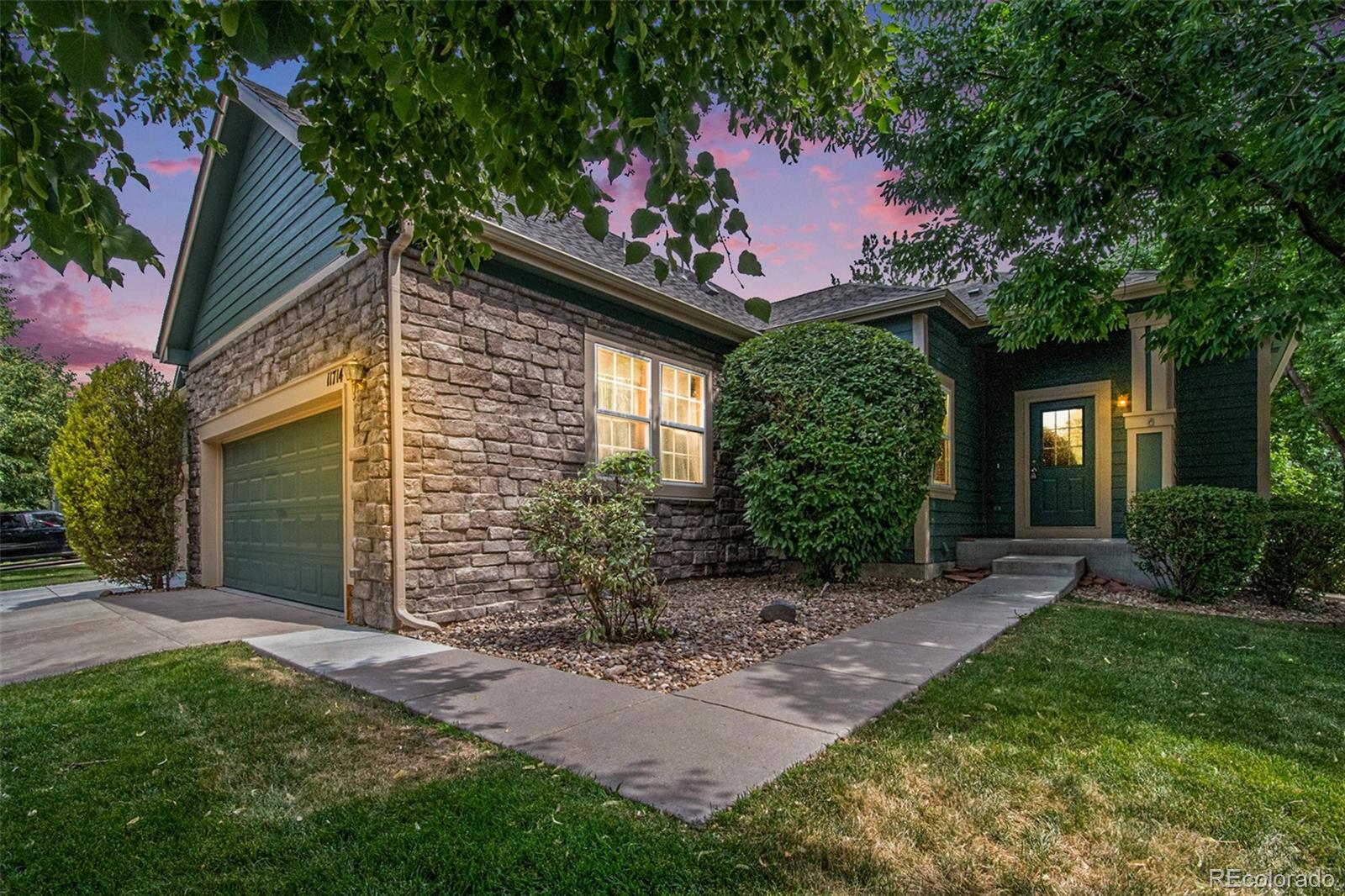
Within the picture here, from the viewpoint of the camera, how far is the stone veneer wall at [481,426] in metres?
5.27

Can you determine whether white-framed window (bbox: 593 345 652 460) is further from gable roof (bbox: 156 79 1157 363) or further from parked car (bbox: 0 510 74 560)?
parked car (bbox: 0 510 74 560)

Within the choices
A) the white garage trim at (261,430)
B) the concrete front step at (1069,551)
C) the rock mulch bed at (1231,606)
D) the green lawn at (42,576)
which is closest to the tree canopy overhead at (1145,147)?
the rock mulch bed at (1231,606)

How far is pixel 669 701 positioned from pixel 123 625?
5.68 m

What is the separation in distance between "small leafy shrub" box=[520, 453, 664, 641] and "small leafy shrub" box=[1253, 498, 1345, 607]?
6273 mm

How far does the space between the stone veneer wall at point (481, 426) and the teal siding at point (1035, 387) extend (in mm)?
6427

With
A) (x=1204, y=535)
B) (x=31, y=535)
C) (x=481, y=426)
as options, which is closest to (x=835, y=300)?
(x=1204, y=535)

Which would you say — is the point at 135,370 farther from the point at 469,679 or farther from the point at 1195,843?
the point at 1195,843

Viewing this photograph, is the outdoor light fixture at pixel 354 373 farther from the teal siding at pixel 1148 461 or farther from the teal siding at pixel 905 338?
the teal siding at pixel 1148 461

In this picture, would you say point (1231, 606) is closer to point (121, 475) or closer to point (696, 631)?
point (696, 631)

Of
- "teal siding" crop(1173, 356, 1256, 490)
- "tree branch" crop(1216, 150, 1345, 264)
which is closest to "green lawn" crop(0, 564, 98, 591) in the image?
"tree branch" crop(1216, 150, 1345, 264)

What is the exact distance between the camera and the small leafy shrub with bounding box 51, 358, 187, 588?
8086mm

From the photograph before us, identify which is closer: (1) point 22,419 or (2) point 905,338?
(2) point 905,338

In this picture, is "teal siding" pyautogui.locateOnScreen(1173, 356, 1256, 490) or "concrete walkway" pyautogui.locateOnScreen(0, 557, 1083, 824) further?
"teal siding" pyautogui.locateOnScreen(1173, 356, 1256, 490)

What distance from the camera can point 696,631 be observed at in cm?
496
